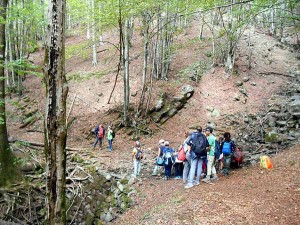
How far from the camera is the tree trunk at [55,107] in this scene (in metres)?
3.48

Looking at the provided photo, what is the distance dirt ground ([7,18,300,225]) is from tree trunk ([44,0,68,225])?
3.62 m

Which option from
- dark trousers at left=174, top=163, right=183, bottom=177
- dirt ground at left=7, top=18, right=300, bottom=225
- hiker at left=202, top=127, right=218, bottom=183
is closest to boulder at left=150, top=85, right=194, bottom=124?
dirt ground at left=7, top=18, right=300, bottom=225

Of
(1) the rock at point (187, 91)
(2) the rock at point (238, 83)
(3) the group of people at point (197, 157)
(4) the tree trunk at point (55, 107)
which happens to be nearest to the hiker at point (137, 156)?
(3) the group of people at point (197, 157)

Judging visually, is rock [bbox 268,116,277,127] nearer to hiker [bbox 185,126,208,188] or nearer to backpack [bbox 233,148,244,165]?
backpack [bbox 233,148,244,165]

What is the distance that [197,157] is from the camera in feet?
27.0

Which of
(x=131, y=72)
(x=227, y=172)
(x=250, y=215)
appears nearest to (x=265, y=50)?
(x=131, y=72)

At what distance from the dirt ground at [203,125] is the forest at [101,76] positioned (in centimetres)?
16

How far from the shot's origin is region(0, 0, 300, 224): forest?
360 cm

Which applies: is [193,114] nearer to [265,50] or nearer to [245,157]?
[245,157]

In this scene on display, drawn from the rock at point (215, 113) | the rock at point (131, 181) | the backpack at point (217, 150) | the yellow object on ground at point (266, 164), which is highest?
the backpack at point (217, 150)

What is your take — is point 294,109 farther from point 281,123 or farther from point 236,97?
point 236,97

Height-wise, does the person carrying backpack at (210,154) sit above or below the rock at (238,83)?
below

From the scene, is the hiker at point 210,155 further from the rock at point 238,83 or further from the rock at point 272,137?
the rock at point 238,83

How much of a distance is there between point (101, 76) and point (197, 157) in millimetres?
13545
